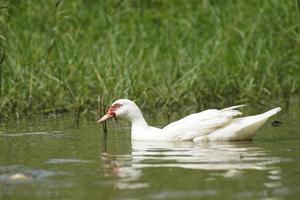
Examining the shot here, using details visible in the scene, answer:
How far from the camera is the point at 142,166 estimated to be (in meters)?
9.64

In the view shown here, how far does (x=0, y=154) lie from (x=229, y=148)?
2283mm

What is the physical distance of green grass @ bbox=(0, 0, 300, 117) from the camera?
49.1ft

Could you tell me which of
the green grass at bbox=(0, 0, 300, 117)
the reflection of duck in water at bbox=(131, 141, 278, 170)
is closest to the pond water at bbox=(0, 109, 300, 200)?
the reflection of duck in water at bbox=(131, 141, 278, 170)

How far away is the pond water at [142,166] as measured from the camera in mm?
8234

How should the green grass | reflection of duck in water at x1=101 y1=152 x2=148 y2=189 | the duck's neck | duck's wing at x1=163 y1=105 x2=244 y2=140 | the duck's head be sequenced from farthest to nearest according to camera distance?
the green grass, the duck's head, the duck's neck, duck's wing at x1=163 y1=105 x2=244 y2=140, reflection of duck in water at x1=101 y1=152 x2=148 y2=189

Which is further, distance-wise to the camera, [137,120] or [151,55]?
[151,55]

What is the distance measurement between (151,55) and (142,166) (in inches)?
283

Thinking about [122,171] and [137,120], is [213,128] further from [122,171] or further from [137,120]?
[122,171]

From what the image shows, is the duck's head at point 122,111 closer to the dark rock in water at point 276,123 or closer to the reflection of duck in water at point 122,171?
the dark rock in water at point 276,123

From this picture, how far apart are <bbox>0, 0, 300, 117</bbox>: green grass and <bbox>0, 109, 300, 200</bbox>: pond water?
6.56 ft

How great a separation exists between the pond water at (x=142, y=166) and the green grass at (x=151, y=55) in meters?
2.00

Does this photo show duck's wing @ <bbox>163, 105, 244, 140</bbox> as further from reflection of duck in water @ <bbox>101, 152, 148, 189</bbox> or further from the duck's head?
reflection of duck in water @ <bbox>101, 152, 148, 189</bbox>

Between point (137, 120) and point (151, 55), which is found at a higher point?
point (151, 55)

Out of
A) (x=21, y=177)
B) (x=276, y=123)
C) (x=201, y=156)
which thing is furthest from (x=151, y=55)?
(x=21, y=177)
